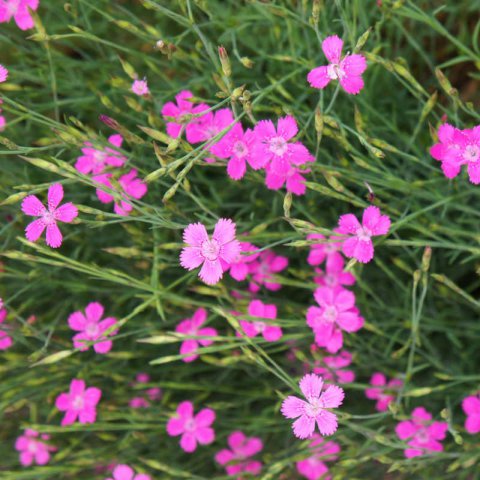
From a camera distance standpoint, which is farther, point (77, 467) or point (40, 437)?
point (40, 437)

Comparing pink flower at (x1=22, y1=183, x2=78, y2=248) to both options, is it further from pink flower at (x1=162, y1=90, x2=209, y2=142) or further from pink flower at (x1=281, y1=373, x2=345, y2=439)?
pink flower at (x1=281, y1=373, x2=345, y2=439)

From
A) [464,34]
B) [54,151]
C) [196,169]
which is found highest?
[464,34]

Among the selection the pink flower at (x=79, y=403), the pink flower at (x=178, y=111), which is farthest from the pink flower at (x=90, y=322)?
the pink flower at (x=178, y=111)

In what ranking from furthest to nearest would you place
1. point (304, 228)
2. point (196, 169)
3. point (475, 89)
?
point (475, 89) < point (196, 169) < point (304, 228)

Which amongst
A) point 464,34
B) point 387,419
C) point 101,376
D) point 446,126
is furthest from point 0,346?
point 464,34

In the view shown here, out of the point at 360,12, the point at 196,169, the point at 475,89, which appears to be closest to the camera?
the point at 360,12

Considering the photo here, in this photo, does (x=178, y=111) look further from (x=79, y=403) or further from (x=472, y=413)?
(x=472, y=413)

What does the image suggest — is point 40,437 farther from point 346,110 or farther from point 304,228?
point 346,110

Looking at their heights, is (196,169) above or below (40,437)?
above
